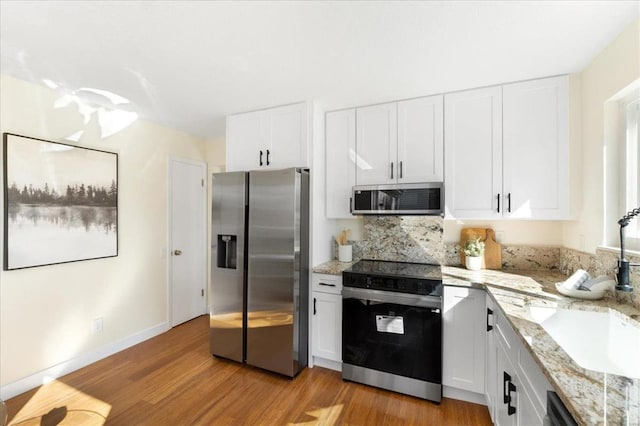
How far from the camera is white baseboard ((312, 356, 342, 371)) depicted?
8.35ft

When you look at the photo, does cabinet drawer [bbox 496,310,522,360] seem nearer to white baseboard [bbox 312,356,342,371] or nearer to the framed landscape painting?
white baseboard [bbox 312,356,342,371]

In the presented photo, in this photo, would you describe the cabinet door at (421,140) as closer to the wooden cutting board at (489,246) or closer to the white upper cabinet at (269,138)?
the wooden cutting board at (489,246)

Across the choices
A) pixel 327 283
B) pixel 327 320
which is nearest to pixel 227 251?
pixel 327 283

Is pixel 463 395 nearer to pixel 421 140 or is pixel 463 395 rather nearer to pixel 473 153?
pixel 473 153

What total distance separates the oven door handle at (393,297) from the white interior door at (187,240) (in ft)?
7.67

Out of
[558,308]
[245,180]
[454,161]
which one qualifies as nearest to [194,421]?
[245,180]

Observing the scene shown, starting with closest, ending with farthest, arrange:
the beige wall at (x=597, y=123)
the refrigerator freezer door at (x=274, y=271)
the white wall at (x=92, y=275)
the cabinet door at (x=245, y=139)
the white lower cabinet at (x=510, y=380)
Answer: the white lower cabinet at (x=510, y=380), the beige wall at (x=597, y=123), the white wall at (x=92, y=275), the refrigerator freezer door at (x=274, y=271), the cabinet door at (x=245, y=139)

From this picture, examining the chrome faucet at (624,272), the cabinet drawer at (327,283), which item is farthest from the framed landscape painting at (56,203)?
the chrome faucet at (624,272)

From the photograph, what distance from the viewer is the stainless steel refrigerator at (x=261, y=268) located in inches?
94.3

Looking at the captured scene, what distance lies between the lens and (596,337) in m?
1.34

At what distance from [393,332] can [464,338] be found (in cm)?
50

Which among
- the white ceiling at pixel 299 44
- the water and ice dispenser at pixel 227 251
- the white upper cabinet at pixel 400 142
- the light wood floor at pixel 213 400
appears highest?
the white ceiling at pixel 299 44

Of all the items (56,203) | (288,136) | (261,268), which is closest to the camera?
(56,203)

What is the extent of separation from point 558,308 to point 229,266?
245 cm
